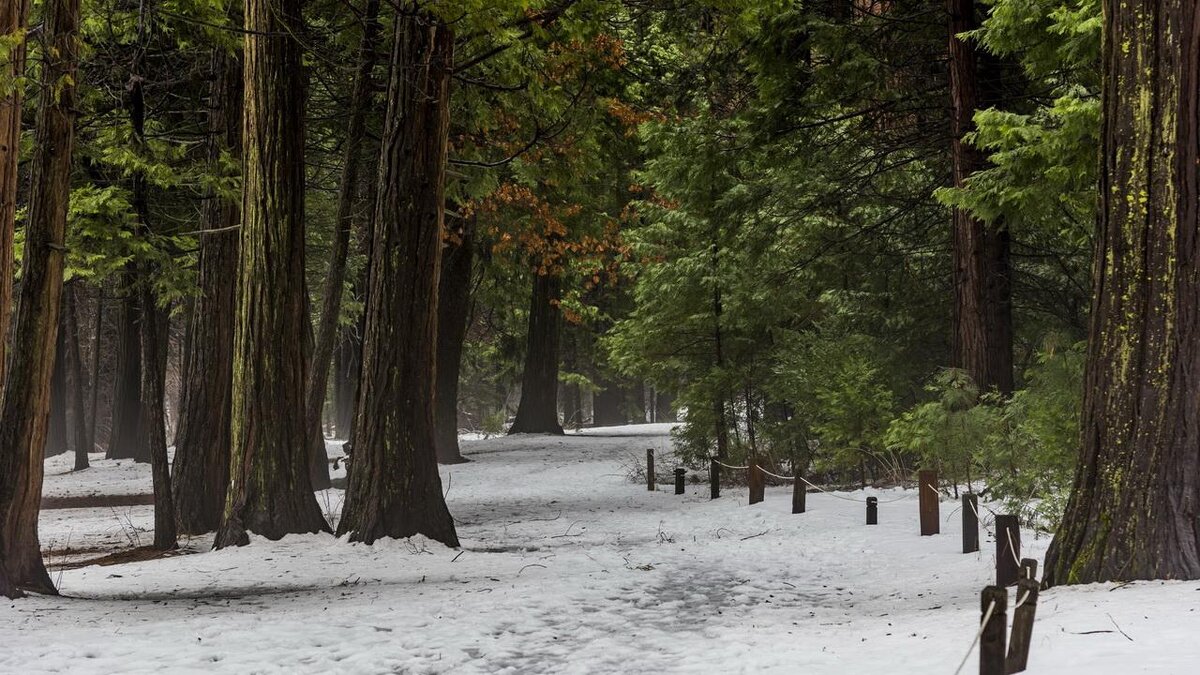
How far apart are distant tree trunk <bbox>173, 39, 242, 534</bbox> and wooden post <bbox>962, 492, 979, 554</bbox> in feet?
29.7

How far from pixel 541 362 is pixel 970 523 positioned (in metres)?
20.5

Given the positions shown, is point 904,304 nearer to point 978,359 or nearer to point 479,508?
point 978,359

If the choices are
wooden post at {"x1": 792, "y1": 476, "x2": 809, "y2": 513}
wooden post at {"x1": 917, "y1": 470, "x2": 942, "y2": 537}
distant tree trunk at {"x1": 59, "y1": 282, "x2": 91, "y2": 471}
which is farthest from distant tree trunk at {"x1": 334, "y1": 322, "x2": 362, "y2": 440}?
wooden post at {"x1": 917, "y1": 470, "x2": 942, "y2": 537}

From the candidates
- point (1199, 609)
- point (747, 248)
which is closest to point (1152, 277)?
point (1199, 609)

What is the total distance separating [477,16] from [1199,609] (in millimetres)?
8395

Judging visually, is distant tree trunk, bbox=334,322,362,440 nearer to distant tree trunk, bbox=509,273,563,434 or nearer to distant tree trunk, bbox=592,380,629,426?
distant tree trunk, bbox=509,273,563,434

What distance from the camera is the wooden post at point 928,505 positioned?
11.5 m

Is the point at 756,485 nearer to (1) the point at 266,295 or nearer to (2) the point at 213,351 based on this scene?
(1) the point at 266,295

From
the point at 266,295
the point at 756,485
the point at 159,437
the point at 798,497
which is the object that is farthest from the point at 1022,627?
the point at 756,485

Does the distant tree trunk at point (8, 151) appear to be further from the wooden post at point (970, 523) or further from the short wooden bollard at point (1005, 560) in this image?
the wooden post at point (970, 523)

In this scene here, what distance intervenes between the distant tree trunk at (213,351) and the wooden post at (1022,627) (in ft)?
34.3

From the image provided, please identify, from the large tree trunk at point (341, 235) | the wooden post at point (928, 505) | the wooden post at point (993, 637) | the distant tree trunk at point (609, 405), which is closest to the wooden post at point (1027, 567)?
the wooden post at point (993, 637)

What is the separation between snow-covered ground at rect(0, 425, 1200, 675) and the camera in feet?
20.8

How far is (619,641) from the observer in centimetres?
765
